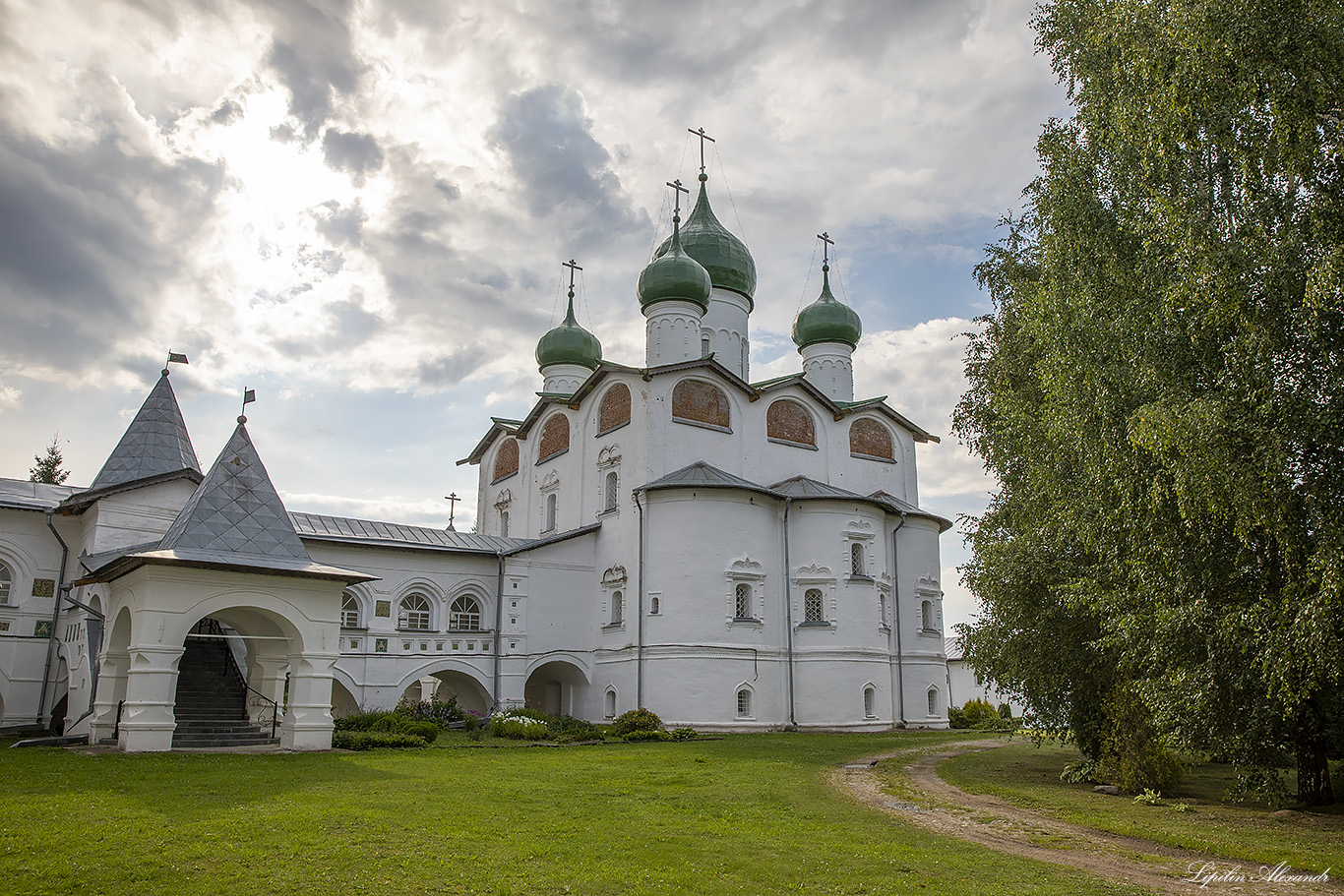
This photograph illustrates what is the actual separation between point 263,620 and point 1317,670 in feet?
47.5

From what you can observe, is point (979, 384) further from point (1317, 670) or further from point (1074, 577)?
point (1317, 670)

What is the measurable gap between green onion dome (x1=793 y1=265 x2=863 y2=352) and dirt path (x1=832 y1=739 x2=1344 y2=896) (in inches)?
782

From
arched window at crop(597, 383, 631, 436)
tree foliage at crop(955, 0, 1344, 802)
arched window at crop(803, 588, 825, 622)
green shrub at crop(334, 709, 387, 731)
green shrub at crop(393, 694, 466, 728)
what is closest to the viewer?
tree foliage at crop(955, 0, 1344, 802)

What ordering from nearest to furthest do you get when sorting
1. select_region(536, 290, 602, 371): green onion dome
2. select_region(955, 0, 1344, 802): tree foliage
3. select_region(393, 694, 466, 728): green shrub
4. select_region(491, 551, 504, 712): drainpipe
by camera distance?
select_region(955, 0, 1344, 802): tree foliage, select_region(393, 694, 466, 728): green shrub, select_region(491, 551, 504, 712): drainpipe, select_region(536, 290, 602, 371): green onion dome

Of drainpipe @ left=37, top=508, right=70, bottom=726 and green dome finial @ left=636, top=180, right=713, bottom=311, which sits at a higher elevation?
green dome finial @ left=636, top=180, right=713, bottom=311

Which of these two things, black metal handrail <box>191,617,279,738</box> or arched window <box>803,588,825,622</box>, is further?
arched window <box>803,588,825,622</box>

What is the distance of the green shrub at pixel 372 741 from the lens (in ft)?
46.0

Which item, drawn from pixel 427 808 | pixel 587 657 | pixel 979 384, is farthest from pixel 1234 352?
pixel 587 657

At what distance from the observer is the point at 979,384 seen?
607 inches

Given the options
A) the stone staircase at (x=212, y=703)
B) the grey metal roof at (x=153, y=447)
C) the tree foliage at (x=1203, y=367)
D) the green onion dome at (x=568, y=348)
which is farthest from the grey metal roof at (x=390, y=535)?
the tree foliage at (x=1203, y=367)

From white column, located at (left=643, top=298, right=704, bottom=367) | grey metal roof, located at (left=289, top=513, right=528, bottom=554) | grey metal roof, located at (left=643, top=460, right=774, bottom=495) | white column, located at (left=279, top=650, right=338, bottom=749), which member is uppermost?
white column, located at (left=643, top=298, right=704, bottom=367)

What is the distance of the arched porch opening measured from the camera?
76.1 feet

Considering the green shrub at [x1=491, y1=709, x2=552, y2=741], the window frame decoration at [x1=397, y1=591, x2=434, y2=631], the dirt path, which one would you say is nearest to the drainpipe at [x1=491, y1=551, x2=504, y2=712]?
the window frame decoration at [x1=397, y1=591, x2=434, y2=631]

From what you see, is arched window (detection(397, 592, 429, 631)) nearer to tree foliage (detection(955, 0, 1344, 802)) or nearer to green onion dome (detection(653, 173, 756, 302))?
green onion dome (detection(653, 173, 756, 302))
